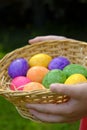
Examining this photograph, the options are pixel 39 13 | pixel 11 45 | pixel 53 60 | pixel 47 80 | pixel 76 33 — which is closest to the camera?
pixel 47 80

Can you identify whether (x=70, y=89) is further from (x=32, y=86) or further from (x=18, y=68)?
(x=18, y=68)

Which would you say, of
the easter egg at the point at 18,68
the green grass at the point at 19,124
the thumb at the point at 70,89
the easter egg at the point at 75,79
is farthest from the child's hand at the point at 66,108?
the green grass at the point at 19,124

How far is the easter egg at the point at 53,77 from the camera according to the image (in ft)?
5.98

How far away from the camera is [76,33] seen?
223 inches

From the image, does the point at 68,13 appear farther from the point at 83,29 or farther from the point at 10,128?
the point at 10,128

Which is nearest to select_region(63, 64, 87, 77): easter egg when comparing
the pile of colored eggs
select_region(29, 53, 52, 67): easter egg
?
the pile of colored eggs

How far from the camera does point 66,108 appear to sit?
5.51ft

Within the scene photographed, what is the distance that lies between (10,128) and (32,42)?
102 centimetres

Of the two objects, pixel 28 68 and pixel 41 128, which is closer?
pixel 28 68

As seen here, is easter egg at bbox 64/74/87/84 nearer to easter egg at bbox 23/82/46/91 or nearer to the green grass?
easter egg at bbox 23/82/46/91

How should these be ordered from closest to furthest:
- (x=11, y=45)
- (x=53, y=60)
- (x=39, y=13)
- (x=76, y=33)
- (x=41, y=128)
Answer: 1. (x=53, y=60)
2. (x=41, y=128)
3. (x=11, y=45)
4. (x=76, y=33)
5. (x=39, y=13)

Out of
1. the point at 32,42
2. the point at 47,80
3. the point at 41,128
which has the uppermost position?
the point at 32,42

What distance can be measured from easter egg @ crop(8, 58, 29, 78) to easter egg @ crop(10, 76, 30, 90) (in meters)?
0.05

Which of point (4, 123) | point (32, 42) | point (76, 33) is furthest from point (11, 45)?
point (32, 42)
